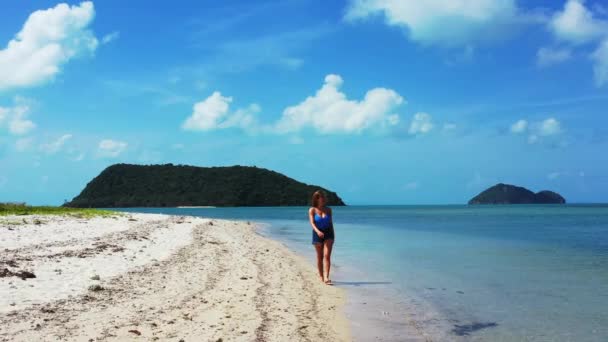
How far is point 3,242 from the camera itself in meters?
15.0

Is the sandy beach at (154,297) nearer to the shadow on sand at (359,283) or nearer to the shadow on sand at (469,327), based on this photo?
the shadow on sand at (359,283)

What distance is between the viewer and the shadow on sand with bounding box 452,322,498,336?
8.40 m

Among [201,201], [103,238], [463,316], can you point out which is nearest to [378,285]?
[463,316]

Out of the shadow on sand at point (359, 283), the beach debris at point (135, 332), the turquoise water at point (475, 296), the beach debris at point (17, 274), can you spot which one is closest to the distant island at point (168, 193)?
the turquoise water at point (475, 296)

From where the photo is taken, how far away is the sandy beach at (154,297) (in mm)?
6895

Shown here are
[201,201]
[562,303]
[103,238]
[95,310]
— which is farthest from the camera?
[201,201]

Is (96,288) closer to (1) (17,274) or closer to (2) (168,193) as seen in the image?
(1) (17,274)

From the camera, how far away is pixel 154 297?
29.6 ft

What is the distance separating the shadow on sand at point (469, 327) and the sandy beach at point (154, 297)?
1.96 m

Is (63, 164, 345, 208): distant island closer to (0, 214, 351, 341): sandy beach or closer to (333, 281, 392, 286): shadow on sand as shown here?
(0, 214, 351, 341): sandy beach

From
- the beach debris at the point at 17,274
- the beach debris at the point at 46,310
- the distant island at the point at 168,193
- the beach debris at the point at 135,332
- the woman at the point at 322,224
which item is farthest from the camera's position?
the distant island at the point at 168,193

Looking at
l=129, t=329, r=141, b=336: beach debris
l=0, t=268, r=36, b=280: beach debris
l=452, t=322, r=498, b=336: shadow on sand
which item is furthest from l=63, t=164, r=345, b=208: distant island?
l=129, t=329, r=141, b=336: beach debris

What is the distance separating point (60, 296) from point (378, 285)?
7.69 metres

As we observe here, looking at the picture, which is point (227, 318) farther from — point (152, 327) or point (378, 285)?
point (378, 285)
